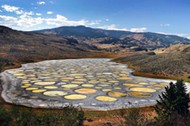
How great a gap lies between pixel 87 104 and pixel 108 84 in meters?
12.3

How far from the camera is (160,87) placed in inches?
1430

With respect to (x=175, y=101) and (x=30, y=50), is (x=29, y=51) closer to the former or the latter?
(x=30, y=50)

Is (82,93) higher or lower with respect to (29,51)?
lower

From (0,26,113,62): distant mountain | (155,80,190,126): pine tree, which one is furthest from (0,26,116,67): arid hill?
(155,80,190,126): pine tree

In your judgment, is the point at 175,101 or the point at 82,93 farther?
the point at 82,93

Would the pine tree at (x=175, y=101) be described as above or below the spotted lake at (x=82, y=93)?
above

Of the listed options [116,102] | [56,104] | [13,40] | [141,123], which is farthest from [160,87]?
[13,40]

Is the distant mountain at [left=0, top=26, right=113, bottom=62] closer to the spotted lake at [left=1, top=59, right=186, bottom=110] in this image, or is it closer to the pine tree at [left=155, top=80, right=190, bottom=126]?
the spotted lake at [left=1, top=59, right=186, bottom=110]

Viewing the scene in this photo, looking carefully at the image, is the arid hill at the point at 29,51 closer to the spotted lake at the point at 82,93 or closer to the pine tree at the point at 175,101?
the spotted lake at the point at 82,93

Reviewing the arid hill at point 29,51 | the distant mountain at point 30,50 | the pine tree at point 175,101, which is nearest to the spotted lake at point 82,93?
the pine tree at point 175,101

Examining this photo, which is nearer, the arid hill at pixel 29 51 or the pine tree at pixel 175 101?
the pine tree at pixel 175 101

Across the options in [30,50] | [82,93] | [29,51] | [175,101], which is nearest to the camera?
[175,101]

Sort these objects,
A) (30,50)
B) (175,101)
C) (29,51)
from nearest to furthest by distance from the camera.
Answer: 1. (175,101)
2. (29,51)
3. (30,50)

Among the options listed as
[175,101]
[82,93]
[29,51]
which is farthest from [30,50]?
[175,101]
